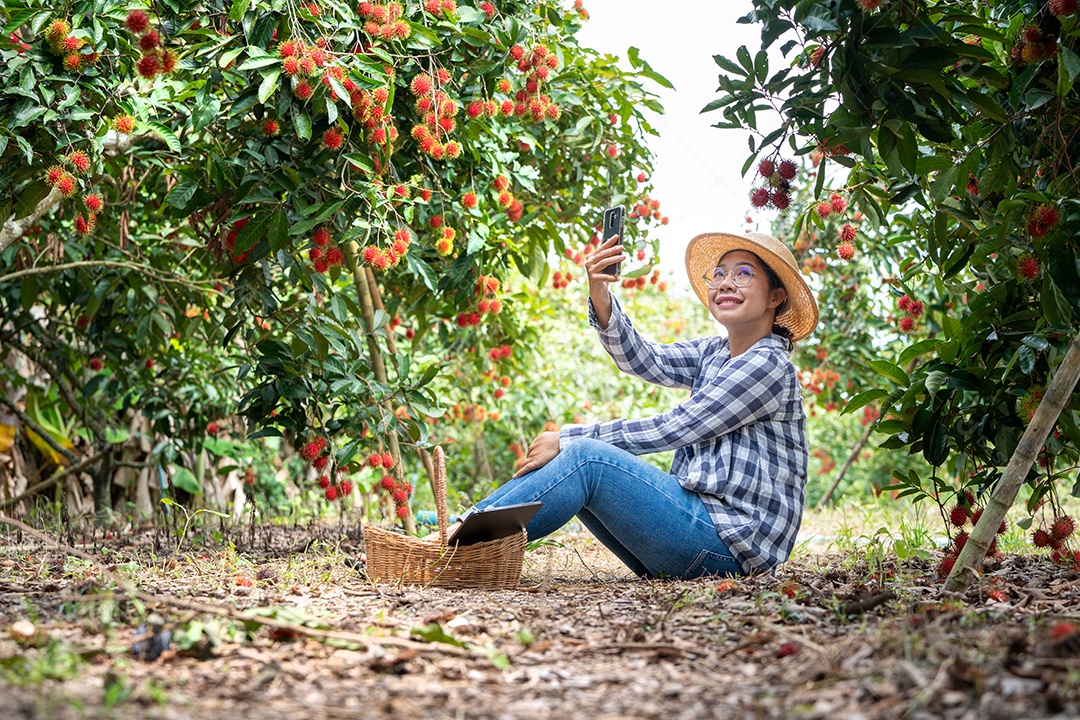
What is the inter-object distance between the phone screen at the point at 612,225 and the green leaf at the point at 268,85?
88 centimetres

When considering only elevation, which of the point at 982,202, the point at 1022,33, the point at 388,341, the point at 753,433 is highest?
the point at 1022,33

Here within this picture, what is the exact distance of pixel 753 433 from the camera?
2.32 m

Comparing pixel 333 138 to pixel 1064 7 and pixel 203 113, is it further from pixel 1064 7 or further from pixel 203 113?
pixel 1064 7

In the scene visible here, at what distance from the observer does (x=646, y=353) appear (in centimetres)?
263

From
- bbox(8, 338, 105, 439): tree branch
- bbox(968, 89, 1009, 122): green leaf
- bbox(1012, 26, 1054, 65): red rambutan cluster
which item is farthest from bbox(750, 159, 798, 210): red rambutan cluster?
bbox(8, 338, 105, 439): tree branch

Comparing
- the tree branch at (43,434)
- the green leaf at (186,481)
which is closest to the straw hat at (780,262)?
the green leaf at (186,481)

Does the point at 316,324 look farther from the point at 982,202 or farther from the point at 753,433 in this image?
the point at 982,202

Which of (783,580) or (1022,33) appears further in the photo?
(783,580)

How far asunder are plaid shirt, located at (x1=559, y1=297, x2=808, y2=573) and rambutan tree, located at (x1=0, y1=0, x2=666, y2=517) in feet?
2.36

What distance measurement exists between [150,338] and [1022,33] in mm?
2886

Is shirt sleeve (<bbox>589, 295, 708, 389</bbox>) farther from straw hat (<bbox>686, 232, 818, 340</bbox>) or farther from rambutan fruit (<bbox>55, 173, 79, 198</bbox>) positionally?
rambutan fruit (<bbox>55, 173, 79, 198</bbox>)

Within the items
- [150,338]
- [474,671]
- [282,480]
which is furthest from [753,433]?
[282,480]

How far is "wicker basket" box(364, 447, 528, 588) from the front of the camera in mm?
2199

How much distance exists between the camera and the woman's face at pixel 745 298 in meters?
2.45
